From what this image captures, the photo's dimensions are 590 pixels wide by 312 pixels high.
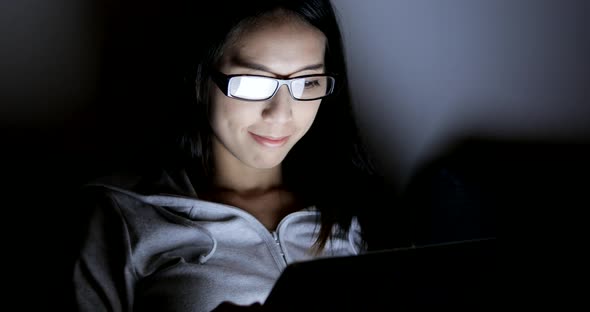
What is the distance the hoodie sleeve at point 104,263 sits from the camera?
34.3 inches

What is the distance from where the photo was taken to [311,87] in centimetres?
95

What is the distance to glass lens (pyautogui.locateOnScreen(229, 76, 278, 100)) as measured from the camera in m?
0.88

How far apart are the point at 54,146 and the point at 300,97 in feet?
2.12

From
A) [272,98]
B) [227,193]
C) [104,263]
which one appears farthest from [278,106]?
[104,263]

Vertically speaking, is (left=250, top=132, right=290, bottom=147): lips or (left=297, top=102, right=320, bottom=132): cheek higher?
(left=297, top=102, right=320, bottom=132): cheek

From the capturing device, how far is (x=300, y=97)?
3.05 ft

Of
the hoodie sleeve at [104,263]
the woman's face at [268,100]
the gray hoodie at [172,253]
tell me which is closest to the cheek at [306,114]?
the woman's face at [268,100]

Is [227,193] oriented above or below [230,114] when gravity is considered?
below

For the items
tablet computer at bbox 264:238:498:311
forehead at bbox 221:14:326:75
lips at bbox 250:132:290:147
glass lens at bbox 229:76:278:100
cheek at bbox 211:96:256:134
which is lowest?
tablet computer at bbox 264:238:498:311

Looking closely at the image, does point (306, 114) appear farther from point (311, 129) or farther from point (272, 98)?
point (311, 129)

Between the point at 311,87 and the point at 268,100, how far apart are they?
9 centimetres

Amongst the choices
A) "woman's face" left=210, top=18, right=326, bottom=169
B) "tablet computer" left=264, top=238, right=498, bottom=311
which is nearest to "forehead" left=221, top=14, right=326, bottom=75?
"woman's face" left=210, top=18, right=326, bottom=169

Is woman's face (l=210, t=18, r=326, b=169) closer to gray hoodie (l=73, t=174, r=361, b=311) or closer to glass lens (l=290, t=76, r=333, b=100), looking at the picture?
glass lens (l=290, t=76, r=333, b=100)

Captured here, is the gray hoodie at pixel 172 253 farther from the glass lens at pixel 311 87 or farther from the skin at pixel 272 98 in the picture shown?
the glass lens at pixel 311 87
